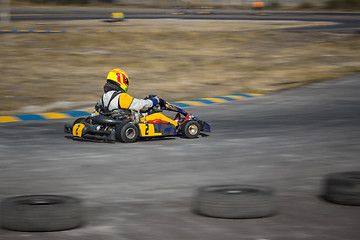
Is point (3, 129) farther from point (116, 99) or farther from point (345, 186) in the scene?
point (345, 186)

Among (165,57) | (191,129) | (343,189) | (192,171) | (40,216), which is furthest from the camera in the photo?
(165,57)

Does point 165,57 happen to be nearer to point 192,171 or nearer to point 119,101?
point 119,101

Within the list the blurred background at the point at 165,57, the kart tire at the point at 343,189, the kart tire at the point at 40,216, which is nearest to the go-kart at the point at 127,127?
the kart tire at the point at 343,189

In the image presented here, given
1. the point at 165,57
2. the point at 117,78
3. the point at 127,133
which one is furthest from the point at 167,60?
the point at 127,133

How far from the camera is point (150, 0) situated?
58.8m

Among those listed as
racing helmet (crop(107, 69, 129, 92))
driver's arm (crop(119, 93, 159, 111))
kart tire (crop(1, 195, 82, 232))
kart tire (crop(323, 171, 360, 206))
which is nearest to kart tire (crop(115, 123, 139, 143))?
driver's arm (crop(119, 93, 159, 111))

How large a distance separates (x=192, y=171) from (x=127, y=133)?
7.73 ft

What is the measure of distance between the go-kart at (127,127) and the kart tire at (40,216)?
195 inches

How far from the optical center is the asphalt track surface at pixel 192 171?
20.4 ft

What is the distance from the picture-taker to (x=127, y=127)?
36.0 ft

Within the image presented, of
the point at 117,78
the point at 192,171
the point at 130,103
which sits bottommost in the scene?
the point at 192,171

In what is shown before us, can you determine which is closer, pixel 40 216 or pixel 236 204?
pixel 40 216

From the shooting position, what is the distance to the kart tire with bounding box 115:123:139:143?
11.0m

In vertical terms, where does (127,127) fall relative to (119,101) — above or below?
below
